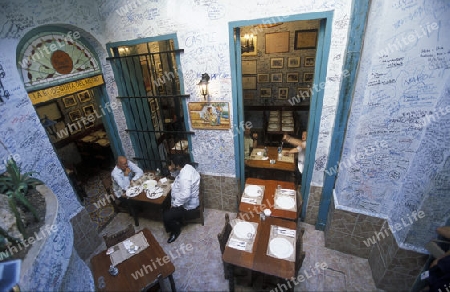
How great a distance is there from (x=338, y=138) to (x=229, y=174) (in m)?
2.25

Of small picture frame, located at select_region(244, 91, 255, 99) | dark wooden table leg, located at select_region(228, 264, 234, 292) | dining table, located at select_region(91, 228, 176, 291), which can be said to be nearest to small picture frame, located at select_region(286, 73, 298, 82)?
small picture frame, located at select_region(244, 91, 255, 99)

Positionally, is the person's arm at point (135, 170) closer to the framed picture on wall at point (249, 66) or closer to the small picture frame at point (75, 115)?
the small picture frame at point (75, 115)

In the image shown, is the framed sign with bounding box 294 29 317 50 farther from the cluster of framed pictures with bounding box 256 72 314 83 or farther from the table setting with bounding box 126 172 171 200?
the table setting with bounding box 126 172 171 200

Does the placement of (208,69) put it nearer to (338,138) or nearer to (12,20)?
(338,138)

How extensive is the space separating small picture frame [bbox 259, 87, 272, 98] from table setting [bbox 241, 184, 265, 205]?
5.30 m

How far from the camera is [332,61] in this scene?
11.0ft

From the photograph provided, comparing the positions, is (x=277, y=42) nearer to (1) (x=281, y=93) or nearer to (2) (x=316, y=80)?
(1) (x=281, y=93)

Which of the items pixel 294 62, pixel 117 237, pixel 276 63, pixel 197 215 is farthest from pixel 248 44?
pixel 117 237

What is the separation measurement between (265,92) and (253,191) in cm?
552

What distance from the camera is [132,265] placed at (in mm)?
3105

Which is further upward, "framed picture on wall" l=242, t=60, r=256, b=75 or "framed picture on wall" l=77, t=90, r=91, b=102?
"framed picture on wall" l=242, t=60, r=256, b=75

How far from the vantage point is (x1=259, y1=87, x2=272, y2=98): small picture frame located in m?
8.61

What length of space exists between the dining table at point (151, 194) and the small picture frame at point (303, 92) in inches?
239

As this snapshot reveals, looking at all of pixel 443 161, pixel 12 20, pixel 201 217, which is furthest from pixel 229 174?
pixel 12 20
